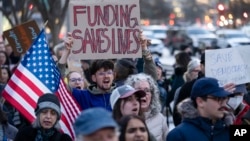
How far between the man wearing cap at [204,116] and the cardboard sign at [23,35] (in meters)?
7.17

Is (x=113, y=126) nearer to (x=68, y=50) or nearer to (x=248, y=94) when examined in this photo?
(x=68, y=50)

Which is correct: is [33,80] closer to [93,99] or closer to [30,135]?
[93,99]

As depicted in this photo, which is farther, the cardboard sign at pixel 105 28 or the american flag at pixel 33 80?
the cardboard sign at pixel 105 28

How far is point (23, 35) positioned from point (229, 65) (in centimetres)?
620

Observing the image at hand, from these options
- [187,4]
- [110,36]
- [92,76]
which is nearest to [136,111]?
[92,76]

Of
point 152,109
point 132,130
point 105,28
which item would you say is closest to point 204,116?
point 132,130

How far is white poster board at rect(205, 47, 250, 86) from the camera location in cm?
884

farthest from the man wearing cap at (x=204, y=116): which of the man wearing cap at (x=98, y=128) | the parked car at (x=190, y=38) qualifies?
the parked car at (x=190, y=38)

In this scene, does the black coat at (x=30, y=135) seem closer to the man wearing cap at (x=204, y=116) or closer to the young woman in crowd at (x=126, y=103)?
the young woman in crowd at (x=126, y=103)

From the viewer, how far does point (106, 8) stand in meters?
10.2

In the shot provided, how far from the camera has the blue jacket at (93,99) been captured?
8.98 m

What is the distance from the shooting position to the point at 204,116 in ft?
23.3

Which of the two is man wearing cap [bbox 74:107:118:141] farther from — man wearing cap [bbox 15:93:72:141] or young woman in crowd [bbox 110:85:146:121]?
man wearing cap [bbox 15:93:72:141]

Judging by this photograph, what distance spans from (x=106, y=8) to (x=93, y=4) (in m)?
0.15
